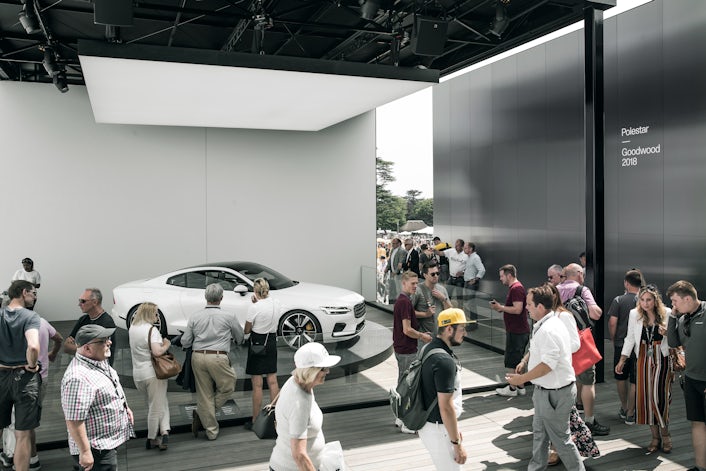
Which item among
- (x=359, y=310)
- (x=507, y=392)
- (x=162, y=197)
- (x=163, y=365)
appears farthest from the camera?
(x=162, y=197)

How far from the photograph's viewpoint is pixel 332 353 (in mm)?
7441

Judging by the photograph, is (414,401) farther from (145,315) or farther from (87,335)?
(145,315)

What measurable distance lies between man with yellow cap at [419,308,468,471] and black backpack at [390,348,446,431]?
29 mm

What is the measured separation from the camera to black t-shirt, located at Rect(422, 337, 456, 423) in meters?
3.71

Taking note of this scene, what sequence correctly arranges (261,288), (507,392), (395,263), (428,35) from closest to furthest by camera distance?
1. (261,288)
2. (507,392)
3. (428,35)
4. (395,263)

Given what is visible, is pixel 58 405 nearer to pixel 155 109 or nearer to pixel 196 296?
pixel 196 296

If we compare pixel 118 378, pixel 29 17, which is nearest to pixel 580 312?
pixel 118 378

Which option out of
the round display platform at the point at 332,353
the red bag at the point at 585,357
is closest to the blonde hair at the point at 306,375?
the red bag at the point at 585,357

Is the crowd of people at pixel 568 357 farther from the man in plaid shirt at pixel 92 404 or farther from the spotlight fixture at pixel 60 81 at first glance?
the spotlight fixture at pixel 60 81

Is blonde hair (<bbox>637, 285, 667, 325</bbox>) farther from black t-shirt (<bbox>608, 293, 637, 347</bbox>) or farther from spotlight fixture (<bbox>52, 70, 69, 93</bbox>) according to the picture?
spotlight fixture (<bbox>52, 70, 69, 93</bbox>)

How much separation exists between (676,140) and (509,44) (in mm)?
3251

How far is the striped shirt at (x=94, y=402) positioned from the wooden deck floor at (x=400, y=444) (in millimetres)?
2000

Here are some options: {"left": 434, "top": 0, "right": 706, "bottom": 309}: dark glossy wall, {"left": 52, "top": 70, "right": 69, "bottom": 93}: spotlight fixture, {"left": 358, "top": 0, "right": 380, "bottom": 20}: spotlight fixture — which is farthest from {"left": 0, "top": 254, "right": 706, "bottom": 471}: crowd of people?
{"left": 52, "top": 70, "right": 69, "bottom": 93}: spotlight fixture

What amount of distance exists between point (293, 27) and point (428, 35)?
11.1 feet
